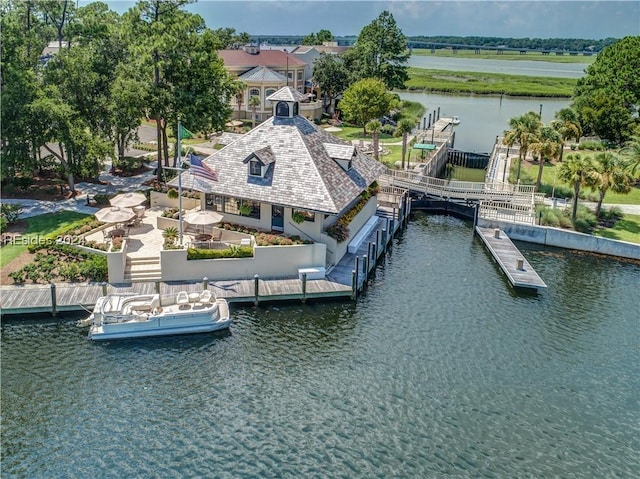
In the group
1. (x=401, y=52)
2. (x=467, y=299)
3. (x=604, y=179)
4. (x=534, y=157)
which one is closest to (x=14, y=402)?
(x=467, y=299)

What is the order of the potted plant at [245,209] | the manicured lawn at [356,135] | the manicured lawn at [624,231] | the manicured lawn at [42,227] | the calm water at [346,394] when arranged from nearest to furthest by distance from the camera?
the calm water at [346,394]
the manicured lawn at [42,227]
the potted plant at [245,209]
the manicured lawn at [624,231]
the manicured lawn at [356,135]

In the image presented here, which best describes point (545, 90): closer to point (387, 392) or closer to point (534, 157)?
point (534, 157)

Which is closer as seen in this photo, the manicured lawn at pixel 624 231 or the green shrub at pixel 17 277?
the green shrub at pixel 17 277

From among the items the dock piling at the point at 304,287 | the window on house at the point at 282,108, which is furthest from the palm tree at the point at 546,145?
the dock piling at the point at 304,287

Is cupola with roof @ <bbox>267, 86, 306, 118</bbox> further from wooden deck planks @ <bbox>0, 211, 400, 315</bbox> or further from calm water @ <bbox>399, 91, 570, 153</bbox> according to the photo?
calm water @ <bbox>399, 91, 570, 153</bbox>

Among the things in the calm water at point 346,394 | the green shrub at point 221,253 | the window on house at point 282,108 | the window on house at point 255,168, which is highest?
the window on house at point 282,108

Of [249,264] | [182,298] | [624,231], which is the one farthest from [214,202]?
[624,231]

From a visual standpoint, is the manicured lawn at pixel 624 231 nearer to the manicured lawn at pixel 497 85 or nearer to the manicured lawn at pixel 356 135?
the manicured lawn at pixel 356 135
